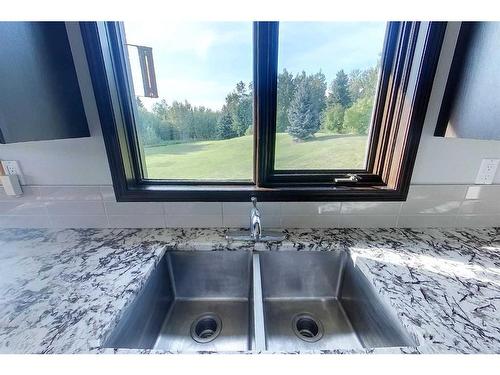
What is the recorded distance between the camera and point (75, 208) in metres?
1.11

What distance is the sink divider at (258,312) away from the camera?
2.18 feet

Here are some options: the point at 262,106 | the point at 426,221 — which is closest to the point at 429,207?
the point at 426,221

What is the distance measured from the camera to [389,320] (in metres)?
0.75

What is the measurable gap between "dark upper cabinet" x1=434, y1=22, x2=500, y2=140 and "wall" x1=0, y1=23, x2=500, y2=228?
0.12m

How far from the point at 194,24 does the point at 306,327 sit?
126cm

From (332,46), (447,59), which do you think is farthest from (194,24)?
(447,59)

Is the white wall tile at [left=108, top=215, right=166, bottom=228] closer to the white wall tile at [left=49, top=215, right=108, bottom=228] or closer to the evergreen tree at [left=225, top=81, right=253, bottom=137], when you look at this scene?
the white wall tile at [left=49, top=215, right=108, bottom=228]

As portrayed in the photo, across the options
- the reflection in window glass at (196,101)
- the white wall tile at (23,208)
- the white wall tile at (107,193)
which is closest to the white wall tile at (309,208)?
the reflection in window glass at (196,101)

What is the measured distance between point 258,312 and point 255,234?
0.32 metres

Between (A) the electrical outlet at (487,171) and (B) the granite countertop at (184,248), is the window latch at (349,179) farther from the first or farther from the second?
(A) the electrical outlet at (487,171)

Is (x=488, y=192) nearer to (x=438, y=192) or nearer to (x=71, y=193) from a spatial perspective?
(x=438, y=192)

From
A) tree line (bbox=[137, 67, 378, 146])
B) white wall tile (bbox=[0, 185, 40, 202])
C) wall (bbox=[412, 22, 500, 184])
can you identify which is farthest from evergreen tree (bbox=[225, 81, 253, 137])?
white wall tile (bbox=[0, 185, 40, 202])

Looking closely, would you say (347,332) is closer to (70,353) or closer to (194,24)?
(70,353)
